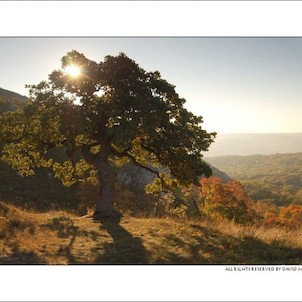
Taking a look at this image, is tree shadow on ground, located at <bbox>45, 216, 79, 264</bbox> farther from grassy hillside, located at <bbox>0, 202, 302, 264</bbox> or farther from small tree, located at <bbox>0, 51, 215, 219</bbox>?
small tree, located at <bbox>0, 51, 215, 219</bbox>

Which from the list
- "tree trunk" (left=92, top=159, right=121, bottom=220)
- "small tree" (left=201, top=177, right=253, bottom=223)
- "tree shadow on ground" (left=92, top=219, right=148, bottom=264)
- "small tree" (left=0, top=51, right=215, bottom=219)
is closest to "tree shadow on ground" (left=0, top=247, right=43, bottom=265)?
"tree shadow on ground" (left=92, top=219, right=148, bottom=264)

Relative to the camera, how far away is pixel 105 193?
74.0 feet

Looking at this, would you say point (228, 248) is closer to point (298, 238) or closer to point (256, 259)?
point (256, 259)

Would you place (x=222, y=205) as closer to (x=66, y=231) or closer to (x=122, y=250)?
(x=66, y=231)

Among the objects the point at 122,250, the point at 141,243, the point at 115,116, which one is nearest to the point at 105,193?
the point at 115,116

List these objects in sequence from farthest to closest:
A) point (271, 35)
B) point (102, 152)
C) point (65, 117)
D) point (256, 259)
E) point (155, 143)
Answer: point (102, 152), point (155, 143), point (65, 117), point (271, 35), point (256, 259)

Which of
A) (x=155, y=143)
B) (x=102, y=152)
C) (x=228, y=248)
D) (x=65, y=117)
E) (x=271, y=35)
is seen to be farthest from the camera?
(x=102, y=152)

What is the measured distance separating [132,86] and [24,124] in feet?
23.3

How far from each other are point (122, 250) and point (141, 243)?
124 centimetres

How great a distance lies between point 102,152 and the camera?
901 inches

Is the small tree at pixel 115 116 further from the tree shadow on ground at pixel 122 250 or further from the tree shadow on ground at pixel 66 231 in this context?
the tree shadow on ground at pixel 122 250

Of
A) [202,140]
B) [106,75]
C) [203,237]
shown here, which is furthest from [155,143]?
[203,237]

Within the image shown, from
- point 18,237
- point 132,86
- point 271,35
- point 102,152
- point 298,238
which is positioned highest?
point 271,35

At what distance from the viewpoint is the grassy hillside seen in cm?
1195
